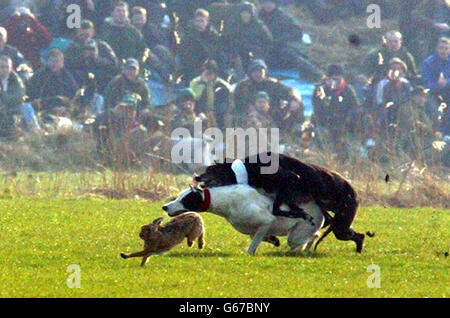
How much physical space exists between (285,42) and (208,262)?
17.2 meters

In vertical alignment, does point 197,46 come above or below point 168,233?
below

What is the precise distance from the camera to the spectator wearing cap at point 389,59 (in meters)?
29.4

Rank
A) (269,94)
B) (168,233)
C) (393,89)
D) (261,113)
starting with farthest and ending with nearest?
(393,89) < (269,94) < (261,113) < (168,233)

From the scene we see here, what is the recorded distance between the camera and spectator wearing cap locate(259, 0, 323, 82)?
3138cm

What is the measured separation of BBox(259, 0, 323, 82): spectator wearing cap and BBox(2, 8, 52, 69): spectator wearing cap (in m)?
4.50

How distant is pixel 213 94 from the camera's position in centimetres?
2834

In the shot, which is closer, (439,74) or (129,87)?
(129,87)

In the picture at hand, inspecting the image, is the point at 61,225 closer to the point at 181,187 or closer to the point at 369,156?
the point at 181,187

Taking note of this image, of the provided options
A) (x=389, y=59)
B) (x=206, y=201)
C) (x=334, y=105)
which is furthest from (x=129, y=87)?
(x=206, y=201)

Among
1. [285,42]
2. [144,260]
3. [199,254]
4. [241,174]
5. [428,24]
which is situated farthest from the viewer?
[285,42]

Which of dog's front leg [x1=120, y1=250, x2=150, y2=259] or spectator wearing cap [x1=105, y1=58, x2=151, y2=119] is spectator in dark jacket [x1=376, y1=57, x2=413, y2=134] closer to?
spectator wearing cap [x1=105, y1=58, x2=151, y2=119]

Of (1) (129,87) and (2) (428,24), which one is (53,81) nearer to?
(1) (129,87)

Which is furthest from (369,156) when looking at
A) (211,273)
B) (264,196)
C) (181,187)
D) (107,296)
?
(107,296)
